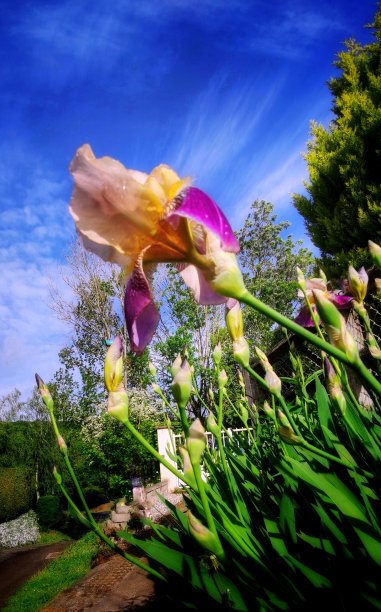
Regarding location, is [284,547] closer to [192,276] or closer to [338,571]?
[338,571]

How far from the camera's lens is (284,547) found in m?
0.90

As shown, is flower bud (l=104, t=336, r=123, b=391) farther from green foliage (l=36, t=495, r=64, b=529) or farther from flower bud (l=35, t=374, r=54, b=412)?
green foliage (l=36, t=495, r=64, b=529)

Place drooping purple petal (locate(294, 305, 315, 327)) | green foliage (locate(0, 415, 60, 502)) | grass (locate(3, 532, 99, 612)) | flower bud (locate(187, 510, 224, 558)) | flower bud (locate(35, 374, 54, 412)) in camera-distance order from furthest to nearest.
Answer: green foliage (locate(0, 415, 60, 502))
grass (locate(3, 532, 99, 612))
drooping purple petal (locate(294, 305, 315, 327))
flower bud (locate(35, 374, 54, 412))
flower bud (locate(187, 510, 224, 558))

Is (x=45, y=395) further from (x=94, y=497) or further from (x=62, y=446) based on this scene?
(x=94, y=497)

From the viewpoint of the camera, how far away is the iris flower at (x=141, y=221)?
72cm

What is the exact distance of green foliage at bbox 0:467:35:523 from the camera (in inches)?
488

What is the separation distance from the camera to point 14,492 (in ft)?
41.6

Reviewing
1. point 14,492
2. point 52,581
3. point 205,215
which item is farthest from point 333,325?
point 14,492

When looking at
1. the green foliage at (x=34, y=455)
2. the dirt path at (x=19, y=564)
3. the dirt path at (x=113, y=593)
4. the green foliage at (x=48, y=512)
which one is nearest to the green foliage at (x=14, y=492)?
the green foliage at (x=34, y=455)

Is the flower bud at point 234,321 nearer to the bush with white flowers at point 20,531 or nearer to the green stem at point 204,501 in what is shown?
the green stem at point 204,501

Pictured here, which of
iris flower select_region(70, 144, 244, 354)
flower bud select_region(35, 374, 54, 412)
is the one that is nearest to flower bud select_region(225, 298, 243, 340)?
iris flower select_region(70, 144, 244, 354)

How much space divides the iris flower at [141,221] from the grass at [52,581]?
489 cm

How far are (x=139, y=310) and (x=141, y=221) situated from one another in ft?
0.62

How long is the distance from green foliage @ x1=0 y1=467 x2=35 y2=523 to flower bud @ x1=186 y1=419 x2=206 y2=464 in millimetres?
14471
